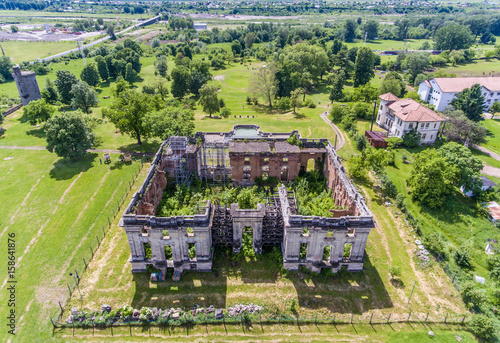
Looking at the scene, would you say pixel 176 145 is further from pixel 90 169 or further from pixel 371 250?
pixel 371 250

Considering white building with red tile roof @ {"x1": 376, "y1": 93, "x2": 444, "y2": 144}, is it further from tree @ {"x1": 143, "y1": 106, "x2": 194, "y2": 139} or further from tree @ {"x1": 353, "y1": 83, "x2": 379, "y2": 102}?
tree @ {"x1": 143, "y1": 106, "x2": 194, "y2": 139}

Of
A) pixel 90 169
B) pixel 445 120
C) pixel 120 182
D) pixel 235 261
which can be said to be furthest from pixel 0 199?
pixel 445 120

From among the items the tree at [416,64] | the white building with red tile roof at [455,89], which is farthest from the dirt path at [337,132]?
the tree at [416,64]

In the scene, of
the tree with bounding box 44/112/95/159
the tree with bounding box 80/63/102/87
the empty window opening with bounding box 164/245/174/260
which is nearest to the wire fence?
the empty window opening with bounding box 164/245/174/260

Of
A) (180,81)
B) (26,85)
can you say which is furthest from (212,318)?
(26,85)

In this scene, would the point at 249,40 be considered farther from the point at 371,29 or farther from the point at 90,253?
the point at 90,253
